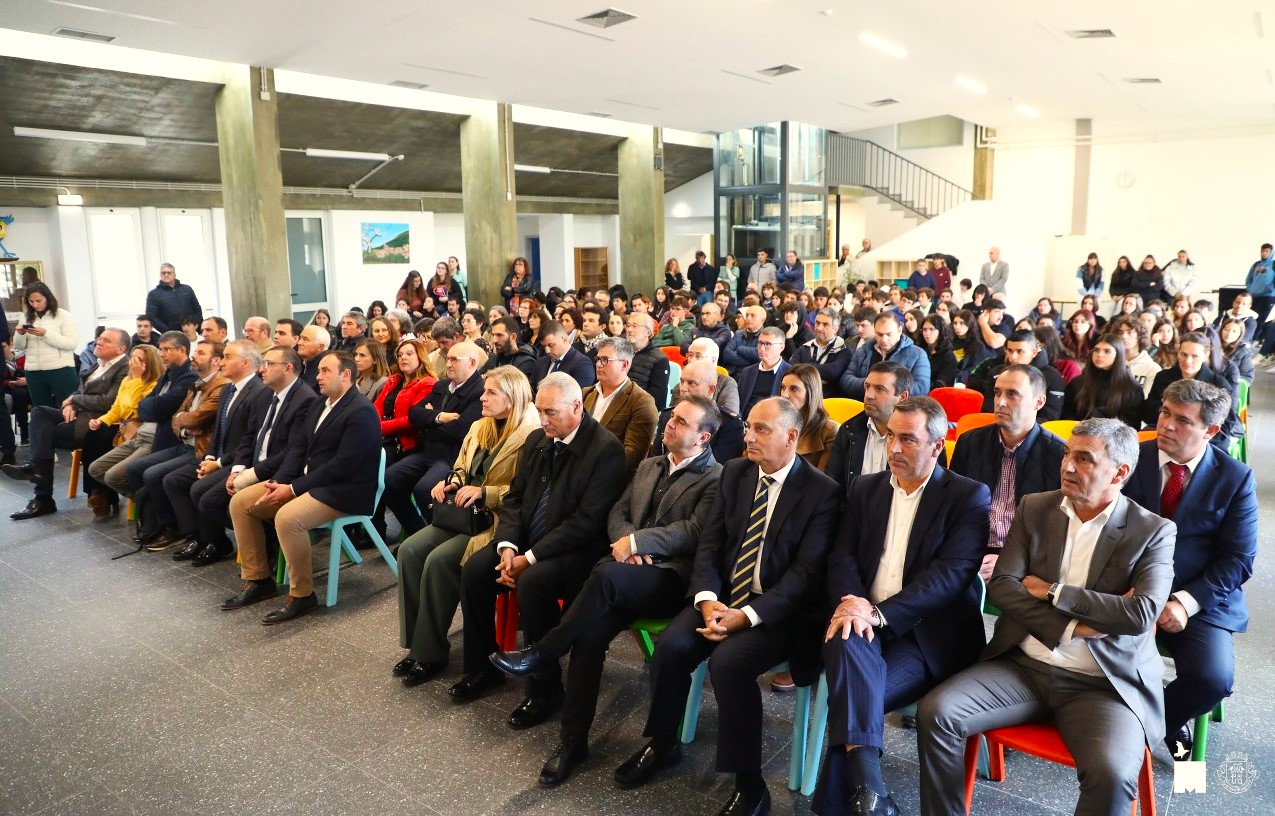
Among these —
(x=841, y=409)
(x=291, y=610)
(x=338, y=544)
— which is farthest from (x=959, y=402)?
(x=291, y=610)

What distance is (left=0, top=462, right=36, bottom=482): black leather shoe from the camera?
619 cm

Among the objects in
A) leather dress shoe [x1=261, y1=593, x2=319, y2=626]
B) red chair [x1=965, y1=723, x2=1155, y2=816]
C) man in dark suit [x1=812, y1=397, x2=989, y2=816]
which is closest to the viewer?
red chair [x1=965, y1=723, x2=1155, y2=816]

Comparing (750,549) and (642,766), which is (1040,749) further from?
(642,766)

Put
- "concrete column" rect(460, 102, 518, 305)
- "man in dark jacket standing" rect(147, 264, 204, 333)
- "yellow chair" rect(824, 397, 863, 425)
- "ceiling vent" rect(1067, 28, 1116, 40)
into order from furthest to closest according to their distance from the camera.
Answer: "concrete column" rect(460, 102, 518, 305), "man in dark jacket standing" rect(147, 264, 204, 333), "ceiling vent" rect(1067, 28, 1116, 40), "yellow chair" rect(824, 397, 863, 425)

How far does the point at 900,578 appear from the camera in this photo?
2613mm

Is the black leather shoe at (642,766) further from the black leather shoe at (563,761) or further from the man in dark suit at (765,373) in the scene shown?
the man in dark suit at (765,373)

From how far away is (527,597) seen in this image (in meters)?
3.14

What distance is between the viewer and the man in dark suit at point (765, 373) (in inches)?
202

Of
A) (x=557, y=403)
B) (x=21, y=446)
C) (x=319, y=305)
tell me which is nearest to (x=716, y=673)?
(x=557, y=403)

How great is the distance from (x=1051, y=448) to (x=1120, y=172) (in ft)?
52.2

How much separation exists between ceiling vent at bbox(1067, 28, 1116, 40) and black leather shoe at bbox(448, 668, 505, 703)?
8097 millimetres

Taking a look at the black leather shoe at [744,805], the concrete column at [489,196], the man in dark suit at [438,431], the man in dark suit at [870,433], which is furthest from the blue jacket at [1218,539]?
the concrete column at [489,196]

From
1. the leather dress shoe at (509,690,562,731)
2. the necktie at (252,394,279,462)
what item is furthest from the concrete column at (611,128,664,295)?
the leather dress shoe at (509,690,562,731)

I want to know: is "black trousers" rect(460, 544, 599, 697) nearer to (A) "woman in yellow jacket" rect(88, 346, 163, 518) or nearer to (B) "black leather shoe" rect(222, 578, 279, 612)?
(B) "black leather shoe" rect(222, 578, 279, 612)
